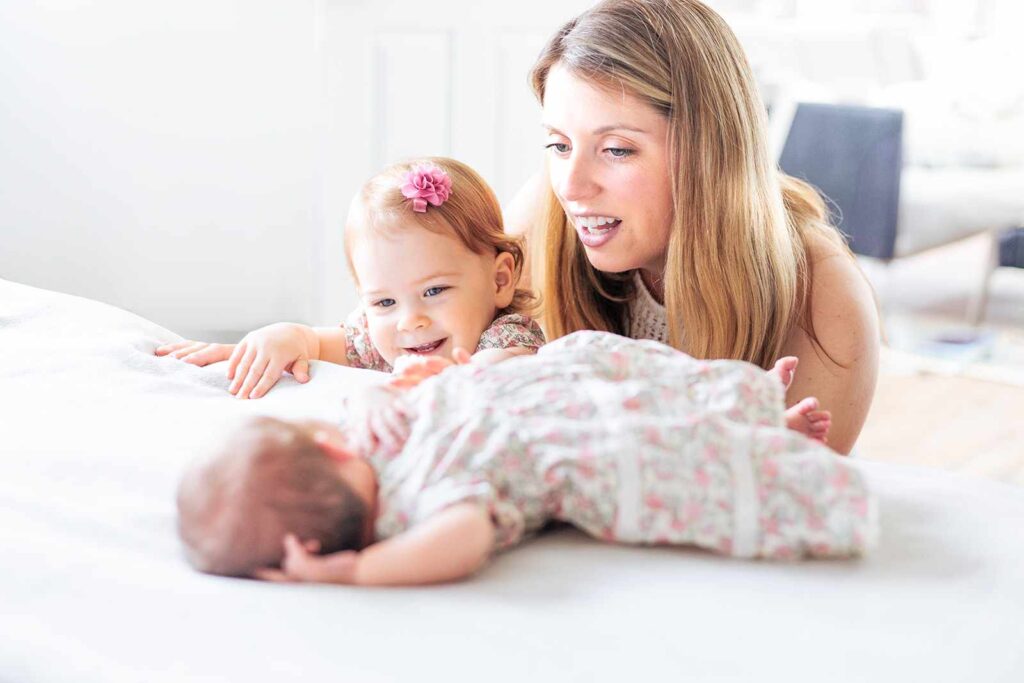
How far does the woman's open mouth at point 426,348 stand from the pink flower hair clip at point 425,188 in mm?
189

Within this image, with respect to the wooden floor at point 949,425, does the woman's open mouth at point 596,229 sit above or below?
above

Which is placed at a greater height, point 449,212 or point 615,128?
point 615,128

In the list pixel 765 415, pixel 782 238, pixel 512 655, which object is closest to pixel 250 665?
pixel 512 655

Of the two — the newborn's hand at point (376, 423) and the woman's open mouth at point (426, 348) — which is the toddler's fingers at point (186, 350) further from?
the newborn's hand at point (376, 423)

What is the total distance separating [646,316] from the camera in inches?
75.7

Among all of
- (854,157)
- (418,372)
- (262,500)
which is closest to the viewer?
(262,500)

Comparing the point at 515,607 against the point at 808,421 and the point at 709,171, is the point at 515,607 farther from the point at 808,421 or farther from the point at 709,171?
the point at 709,171

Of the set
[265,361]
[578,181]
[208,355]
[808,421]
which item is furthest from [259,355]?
[808,421]

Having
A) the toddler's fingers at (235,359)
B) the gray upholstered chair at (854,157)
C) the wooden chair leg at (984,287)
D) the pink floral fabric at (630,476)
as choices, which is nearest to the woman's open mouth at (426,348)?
the toddler's fingers at (235,359)

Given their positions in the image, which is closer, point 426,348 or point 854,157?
point 426,348

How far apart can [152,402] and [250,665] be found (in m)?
0.59

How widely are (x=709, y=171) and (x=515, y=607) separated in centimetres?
84

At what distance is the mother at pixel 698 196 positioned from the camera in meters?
1.66

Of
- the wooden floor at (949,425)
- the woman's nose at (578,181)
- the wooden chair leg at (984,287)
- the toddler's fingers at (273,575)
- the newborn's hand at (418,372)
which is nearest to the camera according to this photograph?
the toddler's fingers at (273,575)
